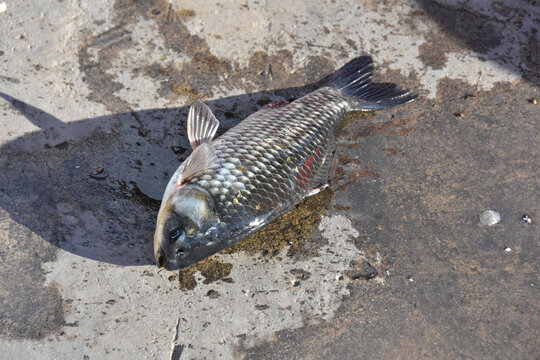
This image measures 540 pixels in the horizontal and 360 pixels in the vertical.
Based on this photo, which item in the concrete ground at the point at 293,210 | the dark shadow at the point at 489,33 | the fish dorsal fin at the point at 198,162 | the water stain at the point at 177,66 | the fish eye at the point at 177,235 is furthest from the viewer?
the dark shadow at the point at 489,33

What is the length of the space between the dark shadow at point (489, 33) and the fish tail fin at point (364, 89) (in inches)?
20.8

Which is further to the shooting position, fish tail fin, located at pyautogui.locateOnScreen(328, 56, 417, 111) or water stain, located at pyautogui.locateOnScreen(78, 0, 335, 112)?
fish tail fin, located at pyautogui.locateOnScreen(328, 56, 417, 111)

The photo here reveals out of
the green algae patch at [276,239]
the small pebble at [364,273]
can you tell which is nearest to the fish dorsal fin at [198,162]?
the green algae patch at [276,239]

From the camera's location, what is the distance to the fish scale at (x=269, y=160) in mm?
2951

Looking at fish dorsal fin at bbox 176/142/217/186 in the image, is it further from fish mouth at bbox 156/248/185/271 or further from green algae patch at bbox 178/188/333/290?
green algae patch at bbox 178/188/333/290

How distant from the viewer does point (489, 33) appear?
4.50 metres

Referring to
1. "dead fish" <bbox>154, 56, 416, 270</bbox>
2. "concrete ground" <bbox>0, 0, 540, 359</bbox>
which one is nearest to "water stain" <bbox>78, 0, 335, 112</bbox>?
"concrete ground" <bbox>0, 0, 540, 359</bbox>

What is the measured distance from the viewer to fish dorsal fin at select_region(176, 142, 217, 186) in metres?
3.03

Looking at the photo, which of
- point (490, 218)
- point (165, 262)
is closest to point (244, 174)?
point (165, 262)

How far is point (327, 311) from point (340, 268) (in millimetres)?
321

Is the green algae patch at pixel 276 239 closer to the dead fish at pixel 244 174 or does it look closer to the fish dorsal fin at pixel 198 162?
the dead fish at pixel 244 174

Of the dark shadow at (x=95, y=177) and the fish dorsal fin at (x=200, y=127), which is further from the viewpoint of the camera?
the fish dorsal fin at (x=200, y=127)

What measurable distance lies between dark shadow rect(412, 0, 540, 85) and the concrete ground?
0.8 inches

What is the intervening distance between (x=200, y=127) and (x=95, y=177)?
2.78ft
